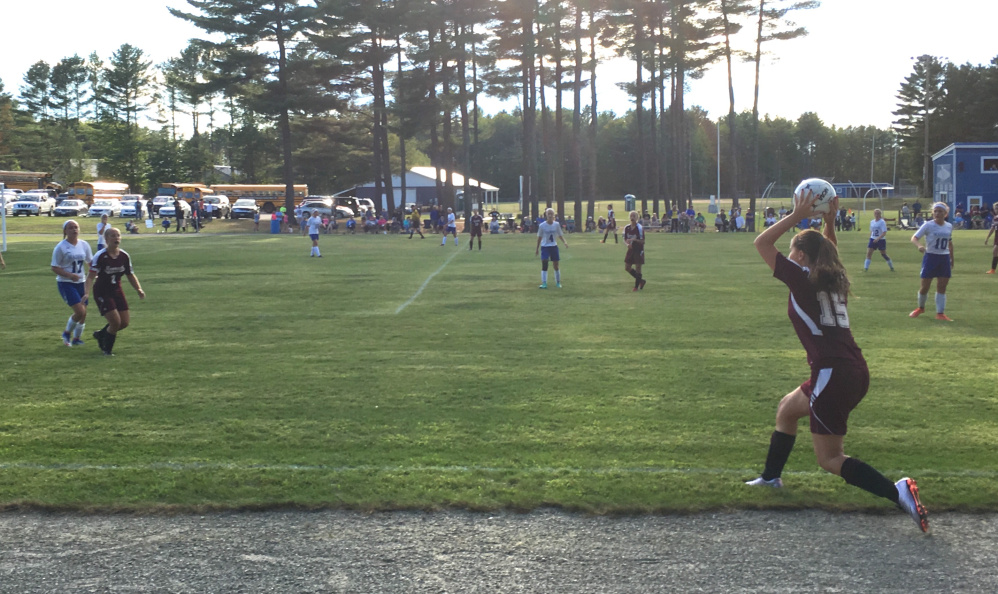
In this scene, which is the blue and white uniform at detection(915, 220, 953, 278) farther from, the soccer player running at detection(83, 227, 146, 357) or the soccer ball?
the soccer player running at detection(83, 227, 146, 357)

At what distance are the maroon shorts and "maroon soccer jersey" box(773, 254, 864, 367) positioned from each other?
6 cm

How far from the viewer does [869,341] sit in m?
11.9

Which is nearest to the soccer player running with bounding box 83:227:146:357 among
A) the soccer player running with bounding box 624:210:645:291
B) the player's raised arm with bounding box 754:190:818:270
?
the player's raised arm with bounding box 754:190:818:270

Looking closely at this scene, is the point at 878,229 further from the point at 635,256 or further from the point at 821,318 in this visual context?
the point at 821,318

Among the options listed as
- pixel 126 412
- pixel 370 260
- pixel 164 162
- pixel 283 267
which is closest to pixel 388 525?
pixel 126 412

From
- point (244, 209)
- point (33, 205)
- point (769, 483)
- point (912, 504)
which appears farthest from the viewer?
point (33, 205)

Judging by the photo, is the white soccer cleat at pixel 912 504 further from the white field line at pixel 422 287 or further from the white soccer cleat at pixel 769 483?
the white field line at pixel 422 287

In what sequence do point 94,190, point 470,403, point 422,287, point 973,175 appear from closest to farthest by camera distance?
point 470,403, point 422,287, point 973,175, point 94,190

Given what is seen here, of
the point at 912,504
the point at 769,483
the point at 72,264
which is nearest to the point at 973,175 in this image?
the point at 72,264

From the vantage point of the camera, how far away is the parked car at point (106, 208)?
6444 centimetres

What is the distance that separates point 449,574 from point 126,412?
4.82 m

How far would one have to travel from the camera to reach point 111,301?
11266 millimetres

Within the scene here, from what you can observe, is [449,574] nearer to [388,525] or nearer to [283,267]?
[388,525]

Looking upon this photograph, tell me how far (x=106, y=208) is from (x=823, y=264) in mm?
68948
